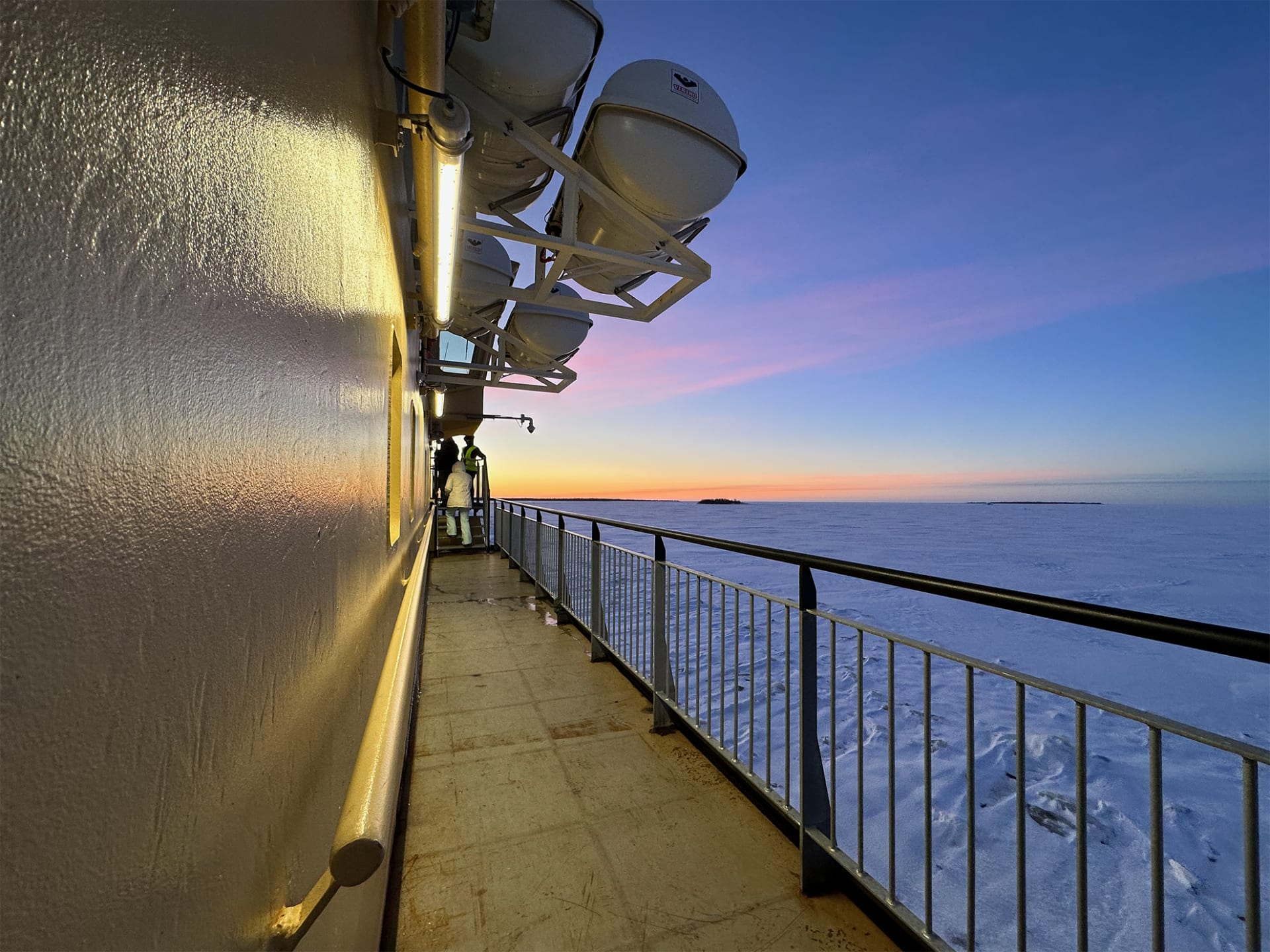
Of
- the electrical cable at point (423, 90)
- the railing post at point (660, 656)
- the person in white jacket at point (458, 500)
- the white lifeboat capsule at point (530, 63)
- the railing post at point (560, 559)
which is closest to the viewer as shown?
the electrical cable at point (423, 90)

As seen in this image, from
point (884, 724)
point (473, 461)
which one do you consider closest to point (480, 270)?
point (884, 724)

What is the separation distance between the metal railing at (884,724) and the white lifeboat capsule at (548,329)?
2.53 metres

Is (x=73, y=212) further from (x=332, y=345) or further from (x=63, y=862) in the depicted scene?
(x=332, y=345)

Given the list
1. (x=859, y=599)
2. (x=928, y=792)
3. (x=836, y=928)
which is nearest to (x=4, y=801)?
(x=928, y=792)

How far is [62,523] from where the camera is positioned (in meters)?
0.29

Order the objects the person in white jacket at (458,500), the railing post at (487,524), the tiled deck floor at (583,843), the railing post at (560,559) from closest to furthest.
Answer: the tiled deck floor at (583,843) < the railing post at (560,559) < the person in white jacket at (458,500) < the railing post at (487,524)

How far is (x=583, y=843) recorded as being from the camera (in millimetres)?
2199

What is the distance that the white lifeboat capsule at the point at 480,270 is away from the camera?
560 centimetres

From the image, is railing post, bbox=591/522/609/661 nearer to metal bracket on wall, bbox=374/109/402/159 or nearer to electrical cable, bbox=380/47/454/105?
metal bracket on wall, bbox=374/109/402/159

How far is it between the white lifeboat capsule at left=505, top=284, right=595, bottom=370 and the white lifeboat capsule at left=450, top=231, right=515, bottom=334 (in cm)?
74

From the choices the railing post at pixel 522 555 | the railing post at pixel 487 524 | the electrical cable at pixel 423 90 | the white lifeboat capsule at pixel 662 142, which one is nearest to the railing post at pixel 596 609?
the white lifeboat capsule at pixel 662 142

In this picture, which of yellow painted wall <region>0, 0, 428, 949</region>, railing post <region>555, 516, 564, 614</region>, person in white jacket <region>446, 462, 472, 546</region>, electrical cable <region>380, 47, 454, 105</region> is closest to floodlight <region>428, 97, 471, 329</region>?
electrical cable <region>380, 47, 454, 105</region>

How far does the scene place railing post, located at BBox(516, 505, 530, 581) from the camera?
739cm

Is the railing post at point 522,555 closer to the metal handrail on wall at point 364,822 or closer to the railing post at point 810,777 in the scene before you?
the railing post at point 810,777
